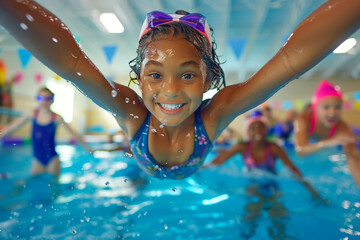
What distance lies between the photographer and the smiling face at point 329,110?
3.46 m

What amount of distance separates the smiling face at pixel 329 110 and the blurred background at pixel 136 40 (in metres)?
1.84

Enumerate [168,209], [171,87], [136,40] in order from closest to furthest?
[171,87] < [168,209] < [136,40]

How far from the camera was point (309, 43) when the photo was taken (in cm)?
104

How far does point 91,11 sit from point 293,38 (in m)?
7.83

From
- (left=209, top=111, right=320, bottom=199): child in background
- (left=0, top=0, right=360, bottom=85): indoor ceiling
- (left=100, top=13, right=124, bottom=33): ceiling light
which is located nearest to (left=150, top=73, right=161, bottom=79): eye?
(left=209, top=111, right=320, bottom=199): child in background

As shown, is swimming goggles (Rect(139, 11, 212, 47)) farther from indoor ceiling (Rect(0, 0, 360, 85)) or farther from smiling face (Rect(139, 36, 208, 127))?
indoor ceiling (Rect(0, 0, 360, 85))

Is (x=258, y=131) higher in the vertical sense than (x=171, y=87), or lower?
lower

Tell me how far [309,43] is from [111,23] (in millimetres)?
8368

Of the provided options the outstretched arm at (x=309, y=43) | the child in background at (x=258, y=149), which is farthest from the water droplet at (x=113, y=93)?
the child in background at (x=258, y=149)

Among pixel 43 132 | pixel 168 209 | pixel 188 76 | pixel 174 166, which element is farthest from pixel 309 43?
pixel 43 132

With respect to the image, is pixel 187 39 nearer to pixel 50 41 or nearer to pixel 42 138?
pixel 50 41

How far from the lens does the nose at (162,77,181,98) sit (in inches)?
52.6

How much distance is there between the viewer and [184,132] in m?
1.81

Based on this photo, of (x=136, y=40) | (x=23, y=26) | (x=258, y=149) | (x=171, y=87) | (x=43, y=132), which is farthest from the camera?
(x=136, y=40)
